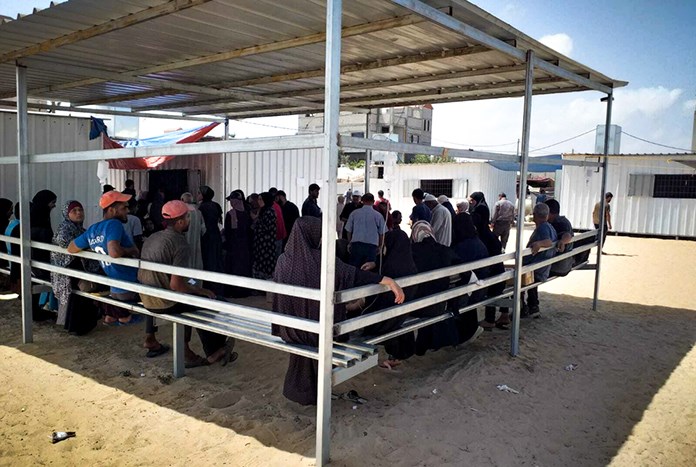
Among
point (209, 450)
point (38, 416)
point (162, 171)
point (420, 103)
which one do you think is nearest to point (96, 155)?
point (38, 416)

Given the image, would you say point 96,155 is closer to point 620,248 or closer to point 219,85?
point 219,85

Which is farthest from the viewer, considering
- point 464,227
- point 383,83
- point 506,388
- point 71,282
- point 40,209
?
point 383,83

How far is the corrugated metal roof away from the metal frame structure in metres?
0.03

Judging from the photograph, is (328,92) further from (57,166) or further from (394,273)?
(57,166)

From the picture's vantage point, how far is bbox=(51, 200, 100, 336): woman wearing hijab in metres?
5.62

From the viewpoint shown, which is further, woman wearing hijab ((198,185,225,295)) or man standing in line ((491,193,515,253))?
man standing in line ((491,193,515,253))

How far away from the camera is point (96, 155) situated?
485 cm

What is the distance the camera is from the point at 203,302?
407cm

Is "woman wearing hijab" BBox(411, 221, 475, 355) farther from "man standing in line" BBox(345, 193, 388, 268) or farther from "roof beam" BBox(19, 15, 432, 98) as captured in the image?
"man standing in line" BBox(345, 193, 388, 268)

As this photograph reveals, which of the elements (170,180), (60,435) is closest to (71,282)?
(60,435)

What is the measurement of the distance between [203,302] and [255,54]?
3206 millimetres

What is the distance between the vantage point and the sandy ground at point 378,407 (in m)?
3.66

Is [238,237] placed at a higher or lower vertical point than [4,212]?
lower

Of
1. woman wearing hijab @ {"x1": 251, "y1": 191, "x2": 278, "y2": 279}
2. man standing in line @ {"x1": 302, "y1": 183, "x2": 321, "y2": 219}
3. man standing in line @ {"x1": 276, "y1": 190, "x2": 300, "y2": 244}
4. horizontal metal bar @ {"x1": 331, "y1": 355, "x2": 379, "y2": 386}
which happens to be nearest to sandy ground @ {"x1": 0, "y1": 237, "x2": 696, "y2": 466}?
horizontal metal bar @ {"x1": 331, "y1": 355, "x2": 379, "y2": 386}
